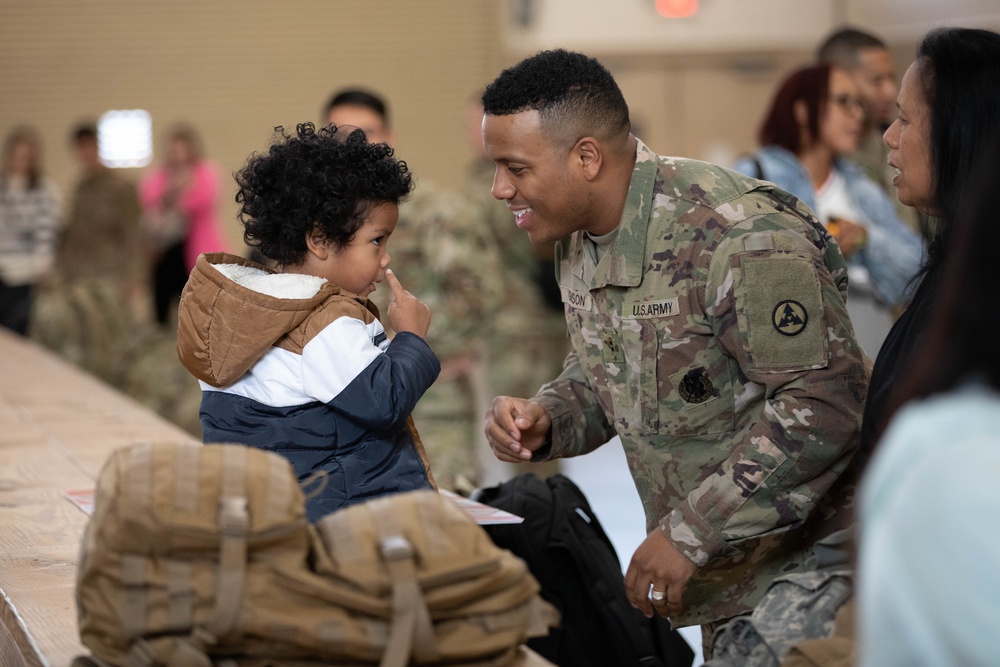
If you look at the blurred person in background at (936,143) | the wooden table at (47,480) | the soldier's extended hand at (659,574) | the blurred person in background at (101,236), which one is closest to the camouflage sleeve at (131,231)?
the blurred person in background at (101,236)

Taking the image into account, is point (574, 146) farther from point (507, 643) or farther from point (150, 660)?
point (150, 660)

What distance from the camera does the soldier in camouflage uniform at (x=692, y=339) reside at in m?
2.21

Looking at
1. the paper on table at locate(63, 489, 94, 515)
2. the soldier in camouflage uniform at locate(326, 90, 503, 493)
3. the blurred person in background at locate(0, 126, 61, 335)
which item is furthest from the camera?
the blurred person in background at locate(0, 126, 61, 335)

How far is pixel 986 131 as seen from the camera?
1969 mm

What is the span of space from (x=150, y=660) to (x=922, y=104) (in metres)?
1.56

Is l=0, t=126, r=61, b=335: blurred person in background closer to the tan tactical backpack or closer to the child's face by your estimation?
the child's face

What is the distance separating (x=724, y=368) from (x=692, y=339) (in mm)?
89

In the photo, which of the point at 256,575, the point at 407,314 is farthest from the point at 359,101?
the point at 256,575

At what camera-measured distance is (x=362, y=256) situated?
2.28 metres

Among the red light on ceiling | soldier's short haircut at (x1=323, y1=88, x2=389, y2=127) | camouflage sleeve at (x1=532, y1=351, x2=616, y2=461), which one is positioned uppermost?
the red light on ceiling

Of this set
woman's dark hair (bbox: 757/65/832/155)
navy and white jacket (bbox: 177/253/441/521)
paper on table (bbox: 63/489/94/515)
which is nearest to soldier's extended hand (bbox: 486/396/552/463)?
navy and white jacket (bbox: 177/253/441/521)

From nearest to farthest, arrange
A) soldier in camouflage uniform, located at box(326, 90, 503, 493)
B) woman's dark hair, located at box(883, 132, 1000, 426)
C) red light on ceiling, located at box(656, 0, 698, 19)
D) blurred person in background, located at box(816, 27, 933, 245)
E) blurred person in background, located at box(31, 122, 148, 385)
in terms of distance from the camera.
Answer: woman's dark hair, located at box(883, 132, 1000, 426) → blurred person in background, located at box(816, 27, 933, 245) → soldier in camouflage uniform, located at box(326, 90, 503, 493) → blurred person in background, located at box(31, 122, 148, 385) → red light on ceiling, located at box(656, 0, 698, 19)

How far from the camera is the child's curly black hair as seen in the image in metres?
2.24

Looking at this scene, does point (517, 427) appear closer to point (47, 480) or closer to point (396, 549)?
point (396, 549)
